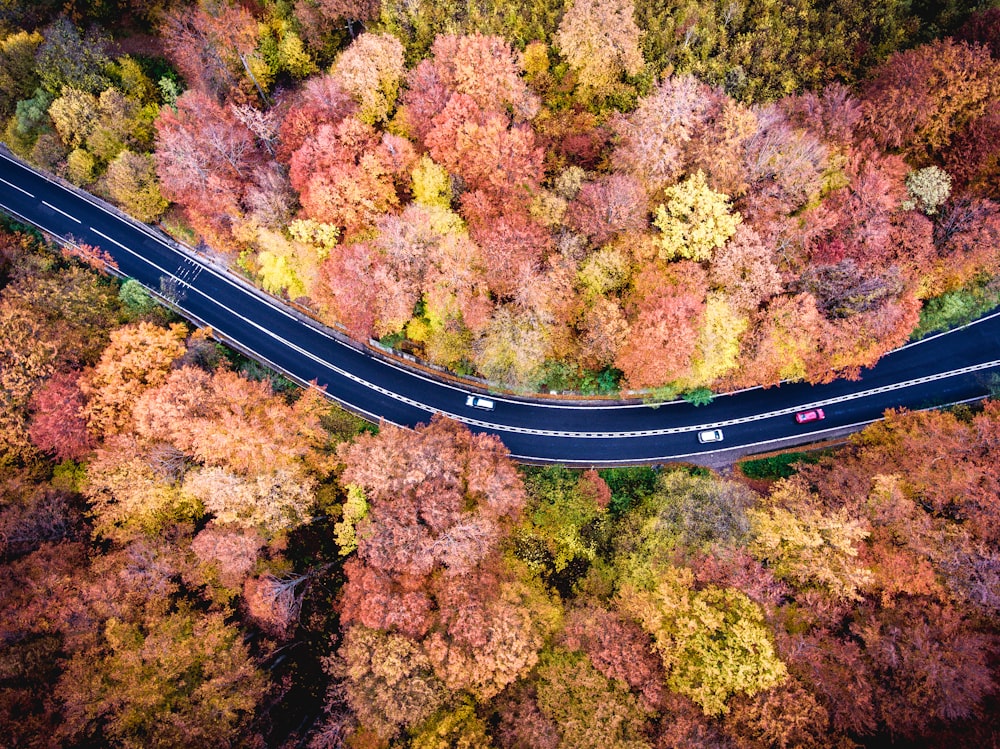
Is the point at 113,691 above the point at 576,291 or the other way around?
the other way around

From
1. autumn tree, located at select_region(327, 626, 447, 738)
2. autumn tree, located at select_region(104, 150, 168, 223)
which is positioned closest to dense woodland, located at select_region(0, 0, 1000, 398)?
autumn tree, located at select_region(104, 150, 168, 223)

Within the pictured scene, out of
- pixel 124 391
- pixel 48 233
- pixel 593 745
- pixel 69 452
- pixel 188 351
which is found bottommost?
pixel 593 745

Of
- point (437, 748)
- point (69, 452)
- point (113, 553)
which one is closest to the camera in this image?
point (437, 748)

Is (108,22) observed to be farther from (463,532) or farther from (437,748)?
(437,748)

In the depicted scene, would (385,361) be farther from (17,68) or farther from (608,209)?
(17,68)

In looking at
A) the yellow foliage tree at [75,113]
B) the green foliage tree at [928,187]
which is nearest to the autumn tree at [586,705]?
the green foliage tree at [928,187]

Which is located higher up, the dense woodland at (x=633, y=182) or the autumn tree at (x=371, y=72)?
the autumn tree at (x=371, y=72)

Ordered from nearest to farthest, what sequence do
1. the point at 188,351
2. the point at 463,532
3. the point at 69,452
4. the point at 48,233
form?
the point at 463,532 < the point at 69,452 < the point at 188,351 < the point at 48,233

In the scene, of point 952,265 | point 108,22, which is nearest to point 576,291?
point 952,265

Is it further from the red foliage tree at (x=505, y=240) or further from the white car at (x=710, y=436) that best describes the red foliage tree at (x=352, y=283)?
the white car at (x=710, y=436)
